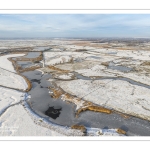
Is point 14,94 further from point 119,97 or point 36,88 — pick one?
point 119,97

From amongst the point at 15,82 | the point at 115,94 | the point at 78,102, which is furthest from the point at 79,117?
the point at 15,82

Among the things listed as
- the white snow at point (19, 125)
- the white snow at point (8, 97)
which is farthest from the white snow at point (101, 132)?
the white snow at point (8, 97)

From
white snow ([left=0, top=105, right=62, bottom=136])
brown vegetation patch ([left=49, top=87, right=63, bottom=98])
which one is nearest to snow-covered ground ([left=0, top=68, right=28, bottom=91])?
brown vegetation patch ([left=49, top=87, right=63, bottom=98])

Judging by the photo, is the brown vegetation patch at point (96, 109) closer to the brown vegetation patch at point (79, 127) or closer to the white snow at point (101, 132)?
the brown vegetation patch at point (79, 127)

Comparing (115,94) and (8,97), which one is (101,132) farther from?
(8,97)

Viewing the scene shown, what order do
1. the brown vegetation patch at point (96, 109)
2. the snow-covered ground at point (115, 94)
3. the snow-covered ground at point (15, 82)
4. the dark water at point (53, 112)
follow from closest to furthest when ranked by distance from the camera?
the dark water at point (53, 112) < the brown vegetation patch at point (96, 109) < the snow-covered ground at point (115, 94) < the snow-covered ground at point (15, 82)

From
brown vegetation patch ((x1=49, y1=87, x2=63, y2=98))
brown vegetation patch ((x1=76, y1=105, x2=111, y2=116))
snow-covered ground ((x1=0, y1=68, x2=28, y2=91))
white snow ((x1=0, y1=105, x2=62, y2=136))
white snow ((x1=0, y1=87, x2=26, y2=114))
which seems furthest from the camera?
snow-covered ground ((x1=0, y1=68, x2=28, y2=91))

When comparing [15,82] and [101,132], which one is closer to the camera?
[101,132]

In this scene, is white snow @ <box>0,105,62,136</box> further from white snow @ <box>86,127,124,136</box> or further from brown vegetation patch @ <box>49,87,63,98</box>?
brown vegetation patch @ <box>49,87,63,98</box>

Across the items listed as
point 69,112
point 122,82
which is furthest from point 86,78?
point 69,112

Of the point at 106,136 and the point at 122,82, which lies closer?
the point at 106,136

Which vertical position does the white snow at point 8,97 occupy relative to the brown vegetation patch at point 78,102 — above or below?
above
